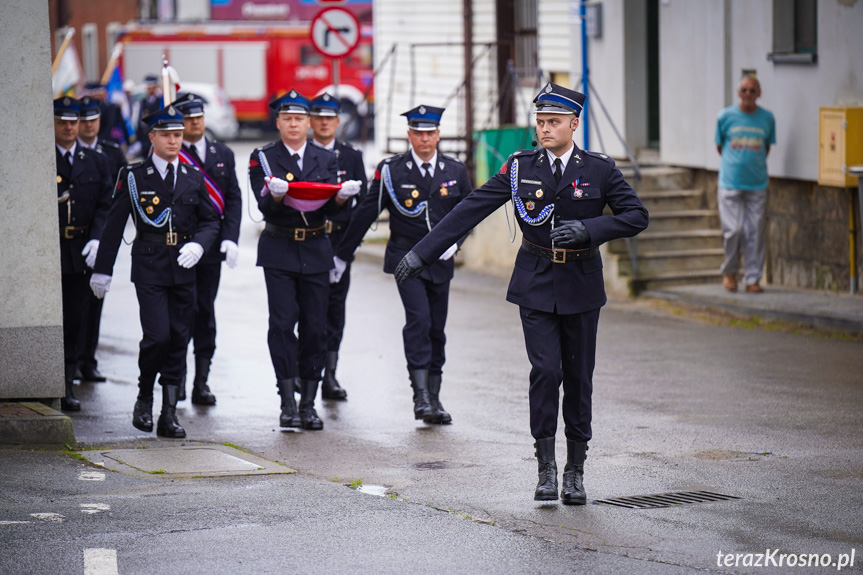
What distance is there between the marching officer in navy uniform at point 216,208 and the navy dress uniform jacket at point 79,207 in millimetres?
829

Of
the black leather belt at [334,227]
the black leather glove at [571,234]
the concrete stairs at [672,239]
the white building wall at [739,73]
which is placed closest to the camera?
the black leather glove at [571,234]

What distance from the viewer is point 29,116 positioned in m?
8.59

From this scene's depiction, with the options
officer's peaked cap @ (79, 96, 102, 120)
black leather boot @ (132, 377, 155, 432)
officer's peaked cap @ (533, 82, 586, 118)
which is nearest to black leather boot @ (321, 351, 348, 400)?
black leather boot @ (132, 377, 155, 432)

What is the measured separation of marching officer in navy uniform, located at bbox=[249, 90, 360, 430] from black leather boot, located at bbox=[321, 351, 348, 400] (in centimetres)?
93

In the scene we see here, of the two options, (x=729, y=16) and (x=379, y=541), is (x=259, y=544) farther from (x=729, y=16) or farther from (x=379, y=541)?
(x=729, y=16)

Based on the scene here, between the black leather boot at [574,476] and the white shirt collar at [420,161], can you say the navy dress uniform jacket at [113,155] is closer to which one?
the white shirt collar at [420,161]

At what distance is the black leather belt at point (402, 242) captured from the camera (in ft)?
31.7

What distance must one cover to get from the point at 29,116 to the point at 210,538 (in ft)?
11.6

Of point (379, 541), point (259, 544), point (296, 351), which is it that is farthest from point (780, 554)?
point (296, 351)

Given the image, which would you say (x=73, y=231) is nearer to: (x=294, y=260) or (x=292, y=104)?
(x=294, y=260)

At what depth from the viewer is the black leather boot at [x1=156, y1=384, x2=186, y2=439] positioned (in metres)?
8.98

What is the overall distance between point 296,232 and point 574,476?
123 inches

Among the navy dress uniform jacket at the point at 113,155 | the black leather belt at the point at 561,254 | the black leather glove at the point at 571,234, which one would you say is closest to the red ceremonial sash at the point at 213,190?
the navy dress uniform jacket at the point at 113,155

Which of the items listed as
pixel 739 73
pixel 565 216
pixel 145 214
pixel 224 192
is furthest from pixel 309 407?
pixel 739 73
